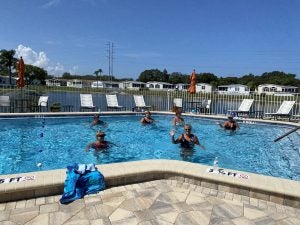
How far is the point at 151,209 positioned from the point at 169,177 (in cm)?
119

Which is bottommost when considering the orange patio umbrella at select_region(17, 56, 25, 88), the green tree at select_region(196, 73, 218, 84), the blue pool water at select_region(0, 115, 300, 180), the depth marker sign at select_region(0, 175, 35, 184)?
the blue pool water at select_region(0, 115, 300, 180)

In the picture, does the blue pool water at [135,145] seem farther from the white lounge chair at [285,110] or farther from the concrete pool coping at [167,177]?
the concrete pool coping at [167,177]

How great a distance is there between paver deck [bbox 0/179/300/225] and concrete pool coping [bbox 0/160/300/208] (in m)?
0.10

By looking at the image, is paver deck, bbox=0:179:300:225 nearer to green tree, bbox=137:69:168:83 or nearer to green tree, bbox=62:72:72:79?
green tree, bbox=137:69:168:83

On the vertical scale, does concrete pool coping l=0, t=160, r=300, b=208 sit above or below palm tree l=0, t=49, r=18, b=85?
below

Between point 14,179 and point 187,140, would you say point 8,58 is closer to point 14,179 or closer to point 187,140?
point 187,140

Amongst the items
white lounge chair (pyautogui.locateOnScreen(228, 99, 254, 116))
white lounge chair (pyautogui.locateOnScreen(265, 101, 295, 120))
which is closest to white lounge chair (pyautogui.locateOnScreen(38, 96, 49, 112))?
white lounge chair (pyautogui.locateOnScreen(228, 99, 254, 116))

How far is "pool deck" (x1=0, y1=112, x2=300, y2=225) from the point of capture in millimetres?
3900

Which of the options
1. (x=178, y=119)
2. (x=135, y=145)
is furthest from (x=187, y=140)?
(x=178, y=119)

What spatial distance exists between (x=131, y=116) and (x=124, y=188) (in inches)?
433

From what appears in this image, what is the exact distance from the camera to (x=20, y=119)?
1320 cm

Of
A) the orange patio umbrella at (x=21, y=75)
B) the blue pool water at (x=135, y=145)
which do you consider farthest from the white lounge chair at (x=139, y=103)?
the orange patio umbrella at (x=21, y=75)

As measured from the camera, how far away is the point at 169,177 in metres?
5.26

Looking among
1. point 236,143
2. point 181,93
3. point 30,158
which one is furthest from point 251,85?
point 30,158
